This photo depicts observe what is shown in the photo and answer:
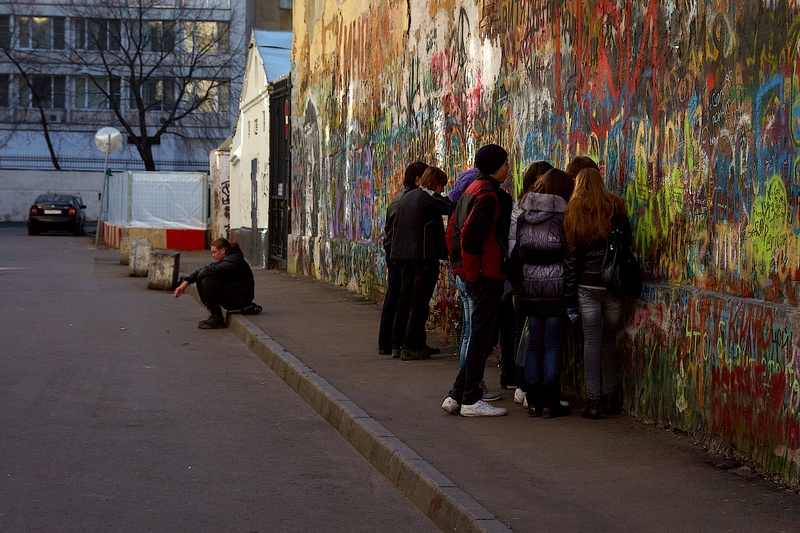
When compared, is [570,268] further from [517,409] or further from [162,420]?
[162,420]

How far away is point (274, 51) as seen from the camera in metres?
26.7

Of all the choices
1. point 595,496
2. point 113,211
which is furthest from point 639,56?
point 113,211

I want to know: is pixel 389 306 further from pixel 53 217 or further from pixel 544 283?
pixel 53 217

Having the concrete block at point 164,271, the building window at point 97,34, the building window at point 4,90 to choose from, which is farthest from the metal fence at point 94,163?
the concrete block at point 164,271

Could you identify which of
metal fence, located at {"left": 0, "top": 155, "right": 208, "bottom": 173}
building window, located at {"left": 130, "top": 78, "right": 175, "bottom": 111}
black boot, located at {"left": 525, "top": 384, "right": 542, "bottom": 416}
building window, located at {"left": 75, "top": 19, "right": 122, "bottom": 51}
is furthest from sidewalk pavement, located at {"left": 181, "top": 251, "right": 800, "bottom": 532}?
metal fence, located at {"left": 0, "top": 155, "right": 208, "bottom": 173}

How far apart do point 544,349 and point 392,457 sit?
1.70 m

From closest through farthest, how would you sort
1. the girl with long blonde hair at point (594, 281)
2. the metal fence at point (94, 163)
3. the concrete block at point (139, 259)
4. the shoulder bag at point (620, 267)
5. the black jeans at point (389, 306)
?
the shoulder bag at point (620, 267), the girl with long blonde hair at point (594, 281), the black jeans at point (389, 306), the concrete block at point (139, 259), the metal fence at point (94, 163)

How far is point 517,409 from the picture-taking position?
870 cm

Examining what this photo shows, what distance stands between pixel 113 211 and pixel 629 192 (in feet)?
99.9

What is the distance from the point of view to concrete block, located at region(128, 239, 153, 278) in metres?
23.3

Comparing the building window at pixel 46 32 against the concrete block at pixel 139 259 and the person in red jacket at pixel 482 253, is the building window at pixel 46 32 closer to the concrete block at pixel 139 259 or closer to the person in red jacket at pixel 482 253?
the concrete block at pixel 139 259

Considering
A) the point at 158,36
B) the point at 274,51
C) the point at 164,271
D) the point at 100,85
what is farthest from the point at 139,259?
the point at 100,85

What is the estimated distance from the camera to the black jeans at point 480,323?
8.29 metres

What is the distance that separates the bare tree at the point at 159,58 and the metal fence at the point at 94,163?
2095 millimetres
